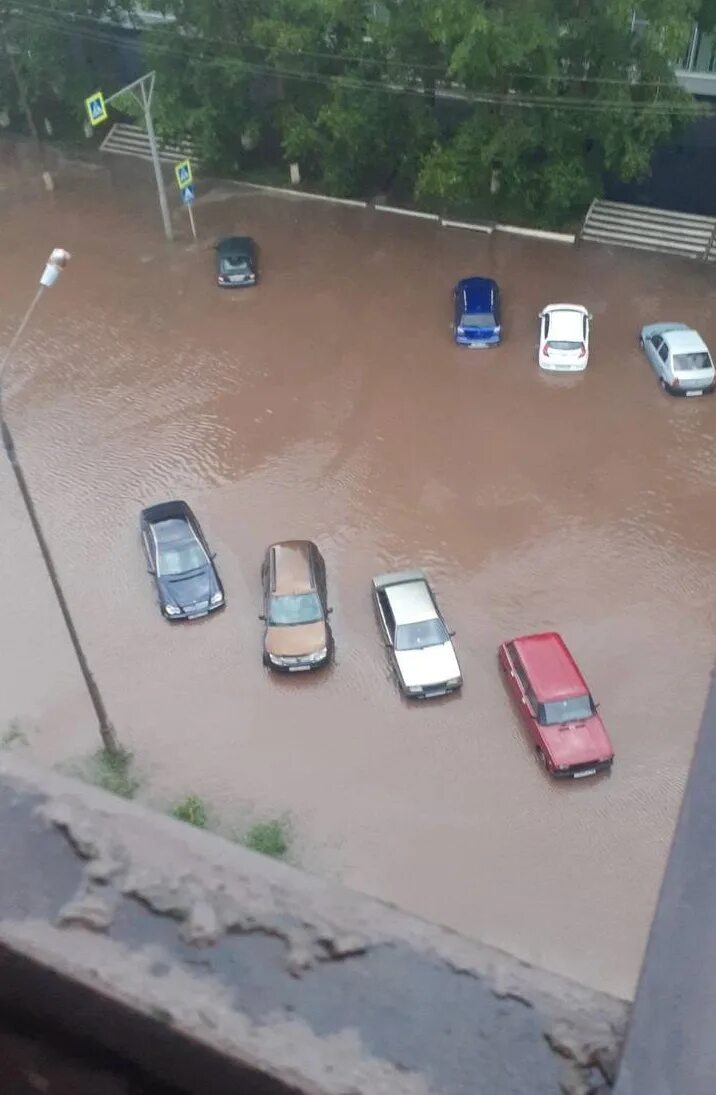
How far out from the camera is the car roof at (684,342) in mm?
15398

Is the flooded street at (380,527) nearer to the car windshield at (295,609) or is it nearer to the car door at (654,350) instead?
the car door at (654,350)

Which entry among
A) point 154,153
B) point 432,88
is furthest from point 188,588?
point 432,88

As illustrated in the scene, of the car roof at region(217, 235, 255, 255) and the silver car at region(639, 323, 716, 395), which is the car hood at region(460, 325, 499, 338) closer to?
the silver car at region(639, 323, 716, 395)

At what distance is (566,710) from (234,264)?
38.1 feet

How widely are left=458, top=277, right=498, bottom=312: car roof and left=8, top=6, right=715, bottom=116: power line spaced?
Answer: 3.67 meters

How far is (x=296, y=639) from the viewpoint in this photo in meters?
11.7

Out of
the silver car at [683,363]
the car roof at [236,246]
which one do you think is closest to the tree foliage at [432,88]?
the car roof at [236,246]

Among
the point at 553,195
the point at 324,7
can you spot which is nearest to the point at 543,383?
the point at 553,195

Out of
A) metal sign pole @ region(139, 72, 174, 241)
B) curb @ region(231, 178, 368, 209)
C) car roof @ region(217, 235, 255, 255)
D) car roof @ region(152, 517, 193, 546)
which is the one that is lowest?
car roof @ region(152, 517, 193, 546)

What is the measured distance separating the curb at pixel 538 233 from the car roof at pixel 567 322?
3.54 m

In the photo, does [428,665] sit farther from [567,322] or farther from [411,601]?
[567,322]

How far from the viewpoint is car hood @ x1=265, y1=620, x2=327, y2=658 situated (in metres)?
11.6

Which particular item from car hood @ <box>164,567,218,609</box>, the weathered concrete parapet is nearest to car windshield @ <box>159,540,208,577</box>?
car hood @ <box>164,567,218,609</box>

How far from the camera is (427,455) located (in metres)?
14.8
